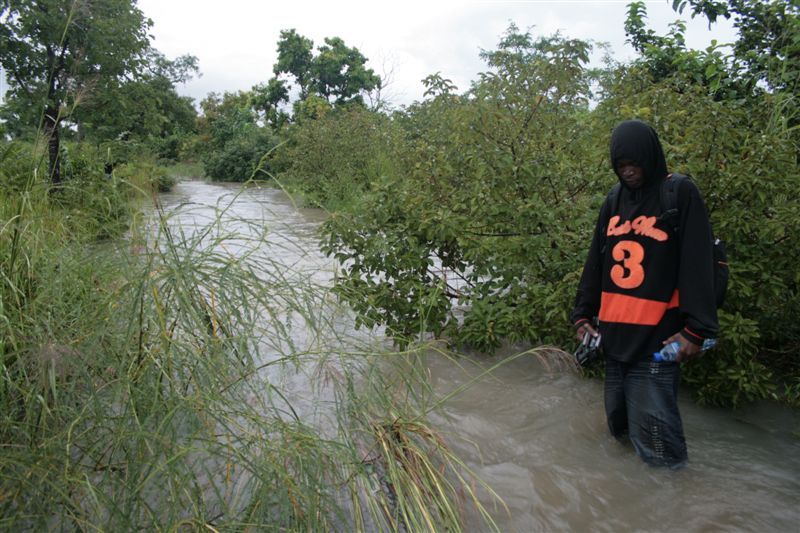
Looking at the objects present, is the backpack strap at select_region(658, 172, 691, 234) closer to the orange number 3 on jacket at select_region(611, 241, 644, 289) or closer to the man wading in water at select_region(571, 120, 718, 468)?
the man wading in water at select_region(571, 120, 718, 468)

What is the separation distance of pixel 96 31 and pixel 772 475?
11727 mm

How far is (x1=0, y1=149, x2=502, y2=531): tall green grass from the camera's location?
5.63 feet

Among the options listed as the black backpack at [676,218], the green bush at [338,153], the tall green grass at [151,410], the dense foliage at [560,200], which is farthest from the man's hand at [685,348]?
the green bush at [338,153]

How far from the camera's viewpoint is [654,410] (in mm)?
2670

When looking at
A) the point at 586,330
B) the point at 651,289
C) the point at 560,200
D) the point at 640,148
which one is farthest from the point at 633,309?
the point at 560,200

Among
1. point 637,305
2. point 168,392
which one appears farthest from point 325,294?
point 637,305

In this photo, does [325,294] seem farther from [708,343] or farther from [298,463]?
[708,343]

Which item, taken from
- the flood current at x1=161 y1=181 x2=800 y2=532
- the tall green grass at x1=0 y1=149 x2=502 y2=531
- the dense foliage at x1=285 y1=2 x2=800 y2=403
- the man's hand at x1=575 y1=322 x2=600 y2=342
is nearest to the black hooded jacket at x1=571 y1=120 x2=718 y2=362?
the man's hand at x1=575 y1=322 x2=600 y2=342

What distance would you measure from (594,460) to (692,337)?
931 millimetres

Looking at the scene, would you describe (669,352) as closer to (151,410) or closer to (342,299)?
(342,299)

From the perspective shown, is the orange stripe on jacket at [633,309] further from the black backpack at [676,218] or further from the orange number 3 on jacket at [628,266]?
the black backpack at [676,218]

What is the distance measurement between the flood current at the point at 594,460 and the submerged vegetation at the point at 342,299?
0.15m

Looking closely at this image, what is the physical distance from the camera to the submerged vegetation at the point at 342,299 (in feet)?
5.88

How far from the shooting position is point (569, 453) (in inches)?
125
